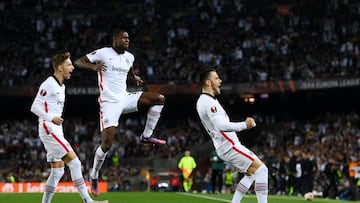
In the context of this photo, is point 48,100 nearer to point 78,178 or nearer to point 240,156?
point 78,178

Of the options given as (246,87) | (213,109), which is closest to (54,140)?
(213,109)

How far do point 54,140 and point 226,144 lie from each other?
9.06 ft

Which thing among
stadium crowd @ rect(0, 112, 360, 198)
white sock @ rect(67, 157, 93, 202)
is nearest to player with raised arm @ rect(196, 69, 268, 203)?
white sock @ rect(67, 157, 93, 202)

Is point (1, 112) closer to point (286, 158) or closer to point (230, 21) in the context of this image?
point (230, 21)

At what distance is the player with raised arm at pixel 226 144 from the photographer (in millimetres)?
13164

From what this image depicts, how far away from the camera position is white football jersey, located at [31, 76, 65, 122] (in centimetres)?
1347

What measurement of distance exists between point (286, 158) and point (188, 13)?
1631 centimetres

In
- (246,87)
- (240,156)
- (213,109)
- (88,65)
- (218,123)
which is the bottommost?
(240,156)

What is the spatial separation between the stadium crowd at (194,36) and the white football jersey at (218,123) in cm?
2590

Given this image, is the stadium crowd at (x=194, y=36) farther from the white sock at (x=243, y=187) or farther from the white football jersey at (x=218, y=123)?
the white football jersey at (x=218, y=123)

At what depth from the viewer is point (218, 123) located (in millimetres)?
13008

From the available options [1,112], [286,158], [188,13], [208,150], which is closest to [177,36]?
[188,13]

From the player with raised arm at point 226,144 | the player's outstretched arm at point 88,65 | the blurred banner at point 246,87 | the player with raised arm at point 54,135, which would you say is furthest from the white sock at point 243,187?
the blurred banner at point 246,87

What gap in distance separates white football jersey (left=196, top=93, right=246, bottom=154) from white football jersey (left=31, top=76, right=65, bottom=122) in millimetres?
2280
